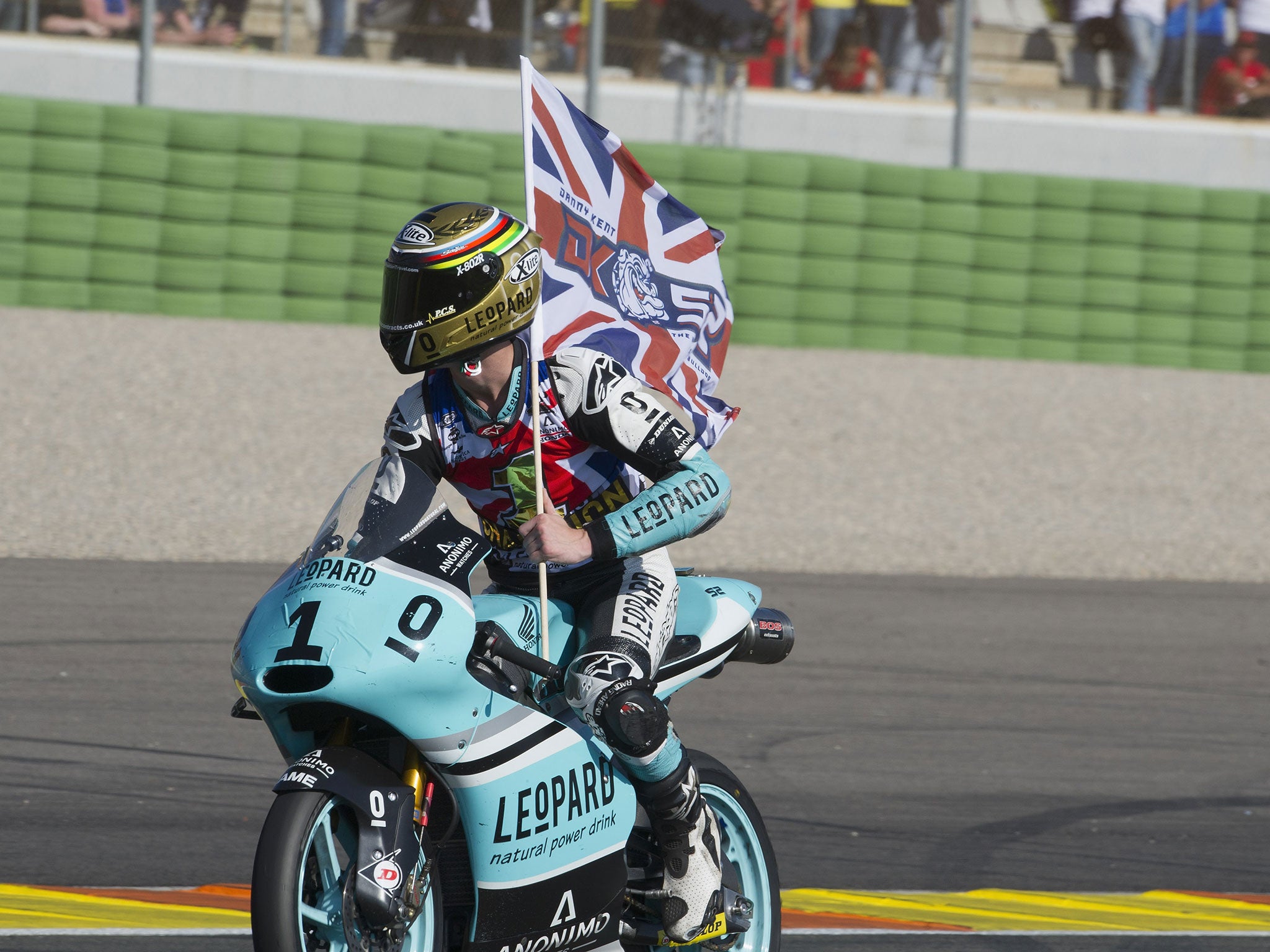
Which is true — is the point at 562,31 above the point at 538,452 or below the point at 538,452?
above

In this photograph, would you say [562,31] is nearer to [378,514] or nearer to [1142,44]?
[1142,44]

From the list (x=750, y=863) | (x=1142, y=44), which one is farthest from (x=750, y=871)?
(x=1142, y=44)

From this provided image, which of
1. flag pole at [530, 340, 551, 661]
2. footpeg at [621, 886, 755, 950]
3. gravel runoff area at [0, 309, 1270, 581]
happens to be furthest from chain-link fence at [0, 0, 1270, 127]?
footpeg at [621, 886, 755, 950]

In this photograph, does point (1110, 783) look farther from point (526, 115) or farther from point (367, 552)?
point (367, 552)

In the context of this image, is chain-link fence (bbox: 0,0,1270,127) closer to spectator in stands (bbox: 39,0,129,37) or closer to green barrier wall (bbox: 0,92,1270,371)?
spectator in stands (bbox: 39,0,129,37)

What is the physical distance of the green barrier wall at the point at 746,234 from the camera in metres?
12.8

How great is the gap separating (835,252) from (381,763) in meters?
11.3

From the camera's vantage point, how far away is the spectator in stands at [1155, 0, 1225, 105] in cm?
1531

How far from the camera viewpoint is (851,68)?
50.3ft

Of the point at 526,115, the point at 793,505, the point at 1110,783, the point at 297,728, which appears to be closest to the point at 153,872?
the point at 297,728

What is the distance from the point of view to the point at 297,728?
3.33m

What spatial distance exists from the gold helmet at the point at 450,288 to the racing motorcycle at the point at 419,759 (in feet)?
0.84

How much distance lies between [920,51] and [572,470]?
39.8 ft

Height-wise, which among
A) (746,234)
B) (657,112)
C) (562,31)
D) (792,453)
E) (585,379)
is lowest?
(792,453)
